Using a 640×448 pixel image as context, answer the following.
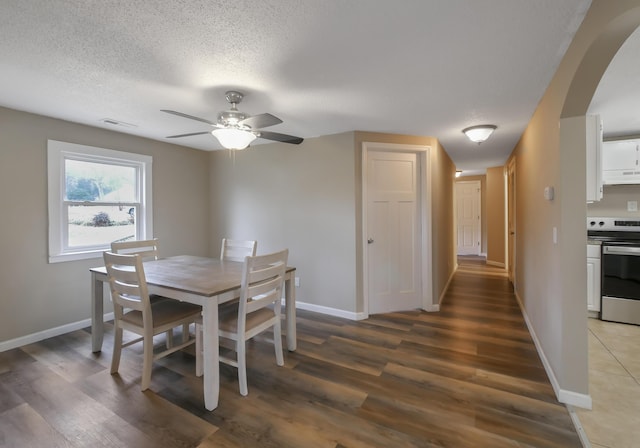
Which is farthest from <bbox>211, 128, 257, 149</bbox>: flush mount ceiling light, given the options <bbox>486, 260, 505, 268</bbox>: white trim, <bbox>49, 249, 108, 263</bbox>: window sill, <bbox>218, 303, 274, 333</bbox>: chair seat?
<bbox>486, 260, 505, 268</bbox>: white trim

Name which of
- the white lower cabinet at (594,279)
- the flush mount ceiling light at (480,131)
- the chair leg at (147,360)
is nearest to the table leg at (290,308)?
the chair leg at (147,360)

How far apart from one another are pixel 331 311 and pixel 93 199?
3.12 meters

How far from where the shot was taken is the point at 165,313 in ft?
7.31

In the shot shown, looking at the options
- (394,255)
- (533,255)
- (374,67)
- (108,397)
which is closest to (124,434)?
(108,397)

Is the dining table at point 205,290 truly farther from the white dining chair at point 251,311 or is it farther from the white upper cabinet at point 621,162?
the white upper cabinet at point 621,162

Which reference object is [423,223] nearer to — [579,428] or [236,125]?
[579,428]

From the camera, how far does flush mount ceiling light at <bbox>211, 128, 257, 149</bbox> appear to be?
2.12m

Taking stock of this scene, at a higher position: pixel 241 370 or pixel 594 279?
pixel 594 279

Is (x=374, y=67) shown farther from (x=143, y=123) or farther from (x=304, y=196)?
(x=143, y=123)

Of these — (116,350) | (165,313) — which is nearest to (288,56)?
(165,313)

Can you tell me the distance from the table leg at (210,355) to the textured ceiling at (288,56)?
5.19 ft

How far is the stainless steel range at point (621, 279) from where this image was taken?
122 inches

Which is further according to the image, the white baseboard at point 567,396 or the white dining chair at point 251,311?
the white dining chair at point 251,311

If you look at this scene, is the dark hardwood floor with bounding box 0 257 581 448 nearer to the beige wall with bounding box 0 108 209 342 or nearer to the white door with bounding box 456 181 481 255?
the beige wall with bounding box 0 108 209 342
